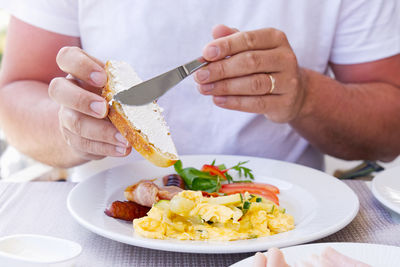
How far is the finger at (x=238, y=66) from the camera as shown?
1.28m

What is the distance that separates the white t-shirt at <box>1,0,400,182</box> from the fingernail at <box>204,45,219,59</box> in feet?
2.02

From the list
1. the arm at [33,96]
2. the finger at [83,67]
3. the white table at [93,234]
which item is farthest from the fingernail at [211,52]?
the arm at [33,96]

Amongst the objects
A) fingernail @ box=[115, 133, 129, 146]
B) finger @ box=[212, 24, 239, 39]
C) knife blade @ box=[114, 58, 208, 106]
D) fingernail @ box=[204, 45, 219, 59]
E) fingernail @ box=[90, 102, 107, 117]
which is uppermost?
finger @ box=[212, 24, 239, 39]

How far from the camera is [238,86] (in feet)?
4.36

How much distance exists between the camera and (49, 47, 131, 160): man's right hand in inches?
46.4

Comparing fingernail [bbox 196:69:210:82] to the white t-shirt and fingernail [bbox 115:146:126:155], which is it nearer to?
fingernail [bbox 115:146:126:155]

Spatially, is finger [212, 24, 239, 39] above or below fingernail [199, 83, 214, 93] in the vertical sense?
above

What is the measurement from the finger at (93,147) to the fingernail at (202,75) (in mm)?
272

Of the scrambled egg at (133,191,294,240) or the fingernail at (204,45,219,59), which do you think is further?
the fingernail at (204,45,219,59)

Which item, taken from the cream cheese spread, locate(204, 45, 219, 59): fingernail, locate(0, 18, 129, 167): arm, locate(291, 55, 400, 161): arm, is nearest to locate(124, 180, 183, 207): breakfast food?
the cream cheese spread

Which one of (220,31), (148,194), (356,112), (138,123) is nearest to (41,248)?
(148,194)

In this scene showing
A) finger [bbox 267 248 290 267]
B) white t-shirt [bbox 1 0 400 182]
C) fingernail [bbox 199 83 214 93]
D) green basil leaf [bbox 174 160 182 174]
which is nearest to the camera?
finger [bbox 267 248 290 267]

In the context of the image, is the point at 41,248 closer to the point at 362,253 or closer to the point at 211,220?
the point at 211,220

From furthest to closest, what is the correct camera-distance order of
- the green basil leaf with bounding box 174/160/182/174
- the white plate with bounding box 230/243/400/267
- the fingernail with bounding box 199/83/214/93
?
the green basil leaf with bounding box 174/160/182/174 < the fingernail with bounding box 199/83/214/93 < the white plate with bounding box 230/243/400/267
